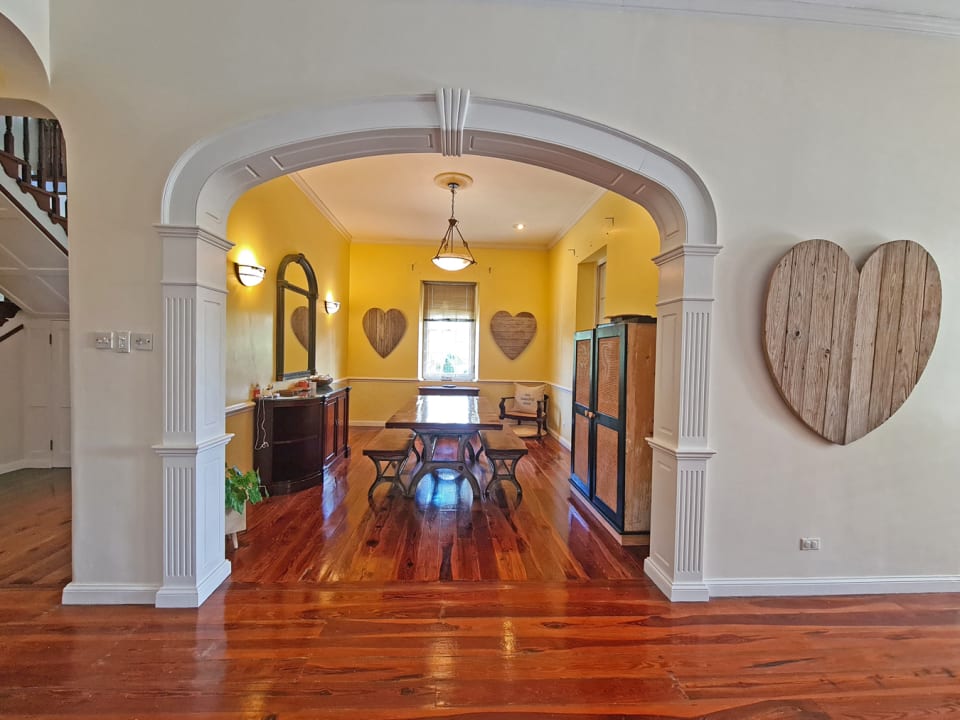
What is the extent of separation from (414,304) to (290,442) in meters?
3.73

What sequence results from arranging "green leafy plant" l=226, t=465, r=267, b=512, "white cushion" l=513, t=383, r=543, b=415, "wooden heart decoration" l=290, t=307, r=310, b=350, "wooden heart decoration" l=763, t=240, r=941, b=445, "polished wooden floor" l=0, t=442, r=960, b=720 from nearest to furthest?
"polished wooden floor" l=0, t=442, r=960, b=720 → "wooden heart decoration" l=763, t=240, r=941, b=445 → "green leafy plant" l=226, t=465, r=267, b=512 → "wooden heart decoration" l=290, t=307, r=310, b=350 → "white cushion" l=513, t=383, r=543, b=415

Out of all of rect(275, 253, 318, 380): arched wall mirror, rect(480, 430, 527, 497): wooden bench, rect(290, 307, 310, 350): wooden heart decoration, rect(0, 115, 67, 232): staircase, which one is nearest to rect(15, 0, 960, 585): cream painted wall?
rect(480, 430, 527, 497): wooden bench

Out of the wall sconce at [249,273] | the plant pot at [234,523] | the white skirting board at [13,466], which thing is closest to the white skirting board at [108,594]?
the plant pot at [234,523]

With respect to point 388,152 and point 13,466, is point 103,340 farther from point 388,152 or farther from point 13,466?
point 13,466

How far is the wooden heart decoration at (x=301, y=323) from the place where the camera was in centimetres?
468

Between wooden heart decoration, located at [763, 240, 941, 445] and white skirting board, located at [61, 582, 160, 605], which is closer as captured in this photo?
white skirting board, located at [61, 582, 160, 605]

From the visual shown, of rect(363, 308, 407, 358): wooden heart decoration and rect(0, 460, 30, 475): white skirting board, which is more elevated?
rect(363, 308, 407, 358): wooden heart decoration

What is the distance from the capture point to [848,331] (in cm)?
233

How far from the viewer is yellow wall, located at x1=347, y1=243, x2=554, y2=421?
7137 mm

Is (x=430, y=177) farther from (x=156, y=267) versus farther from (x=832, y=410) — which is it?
(x=832, y=410)

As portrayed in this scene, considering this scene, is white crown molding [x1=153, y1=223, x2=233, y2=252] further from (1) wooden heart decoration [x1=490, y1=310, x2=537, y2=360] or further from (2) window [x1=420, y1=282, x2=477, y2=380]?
(1) wooden heart decoration [x1=490, y1=310, x2=537, y2=360]

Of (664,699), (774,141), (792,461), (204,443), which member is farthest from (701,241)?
(204,443)

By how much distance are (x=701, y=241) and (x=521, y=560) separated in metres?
2.23

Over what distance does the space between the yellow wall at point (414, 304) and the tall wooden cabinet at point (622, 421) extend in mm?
3669
